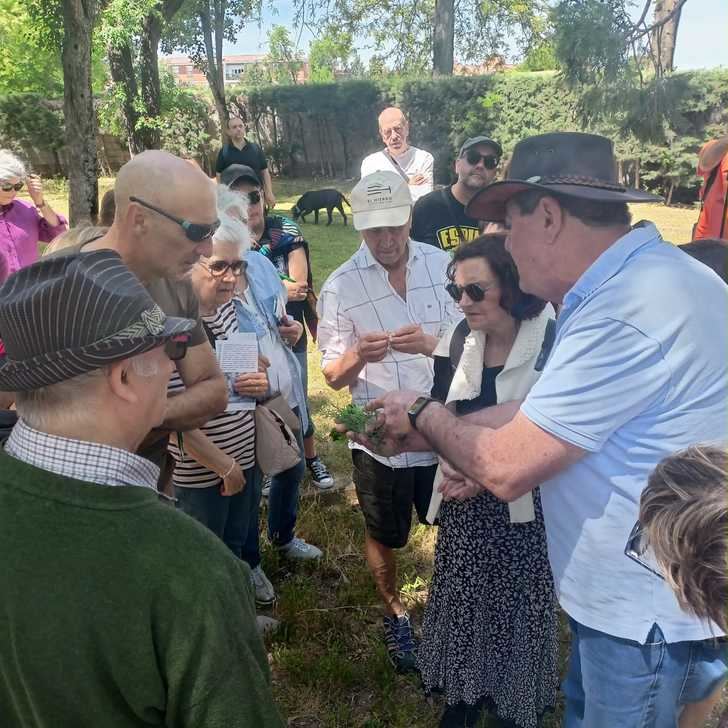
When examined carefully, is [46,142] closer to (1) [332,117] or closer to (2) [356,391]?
(1) [332,117]

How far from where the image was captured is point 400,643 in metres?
2.98

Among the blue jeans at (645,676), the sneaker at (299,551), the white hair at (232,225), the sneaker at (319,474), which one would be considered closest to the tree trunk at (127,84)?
the sneaker at (319,474)

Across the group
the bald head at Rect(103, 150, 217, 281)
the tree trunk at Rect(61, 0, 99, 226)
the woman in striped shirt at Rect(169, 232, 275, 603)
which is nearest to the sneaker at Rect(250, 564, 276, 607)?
the woman in striped shirt at Rect(169, 232, 275, 603)

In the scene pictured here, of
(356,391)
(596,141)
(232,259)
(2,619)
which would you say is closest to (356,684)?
(356,391)

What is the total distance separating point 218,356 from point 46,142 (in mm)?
20101

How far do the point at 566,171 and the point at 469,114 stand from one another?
17.8m

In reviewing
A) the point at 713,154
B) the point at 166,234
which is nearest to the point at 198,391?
the point at 166,234

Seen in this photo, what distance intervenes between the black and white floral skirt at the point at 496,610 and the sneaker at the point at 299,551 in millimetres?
1303

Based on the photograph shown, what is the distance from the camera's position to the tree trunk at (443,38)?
803 inches

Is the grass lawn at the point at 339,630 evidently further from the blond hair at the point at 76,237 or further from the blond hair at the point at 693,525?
the blond hair at the point at 76,237

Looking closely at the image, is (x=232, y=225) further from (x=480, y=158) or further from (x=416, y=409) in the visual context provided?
(x=480, y=158)

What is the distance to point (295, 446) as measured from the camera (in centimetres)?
301

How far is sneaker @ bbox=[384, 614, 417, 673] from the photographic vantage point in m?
2.94

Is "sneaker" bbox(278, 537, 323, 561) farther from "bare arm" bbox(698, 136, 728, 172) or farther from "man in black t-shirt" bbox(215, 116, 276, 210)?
"man in black t-shirt" bbox(215, 116, 276, 210)
